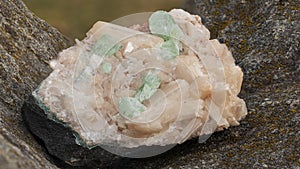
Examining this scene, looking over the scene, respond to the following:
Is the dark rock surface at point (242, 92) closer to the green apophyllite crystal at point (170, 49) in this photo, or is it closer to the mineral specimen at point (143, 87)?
the mineral specimen at point (143, 87)

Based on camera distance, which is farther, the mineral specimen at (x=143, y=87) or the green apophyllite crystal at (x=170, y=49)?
the green apophyllite crystal at (x=170, y=49)

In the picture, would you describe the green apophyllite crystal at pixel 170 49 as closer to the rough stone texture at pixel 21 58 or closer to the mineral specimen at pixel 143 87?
the mineral specimen at pixel 143 87

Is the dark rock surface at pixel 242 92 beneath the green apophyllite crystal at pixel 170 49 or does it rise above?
beneath

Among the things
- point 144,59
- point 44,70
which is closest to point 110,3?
point 44,70

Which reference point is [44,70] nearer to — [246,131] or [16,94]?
[16,94]

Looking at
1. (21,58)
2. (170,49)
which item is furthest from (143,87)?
(21,58)

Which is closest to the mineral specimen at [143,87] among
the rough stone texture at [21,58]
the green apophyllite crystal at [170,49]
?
the green apophyllite crystal at [170,49]

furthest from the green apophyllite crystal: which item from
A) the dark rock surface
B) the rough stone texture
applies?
the rough stone texture

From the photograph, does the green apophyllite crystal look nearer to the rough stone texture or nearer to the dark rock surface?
the dark rock surface
